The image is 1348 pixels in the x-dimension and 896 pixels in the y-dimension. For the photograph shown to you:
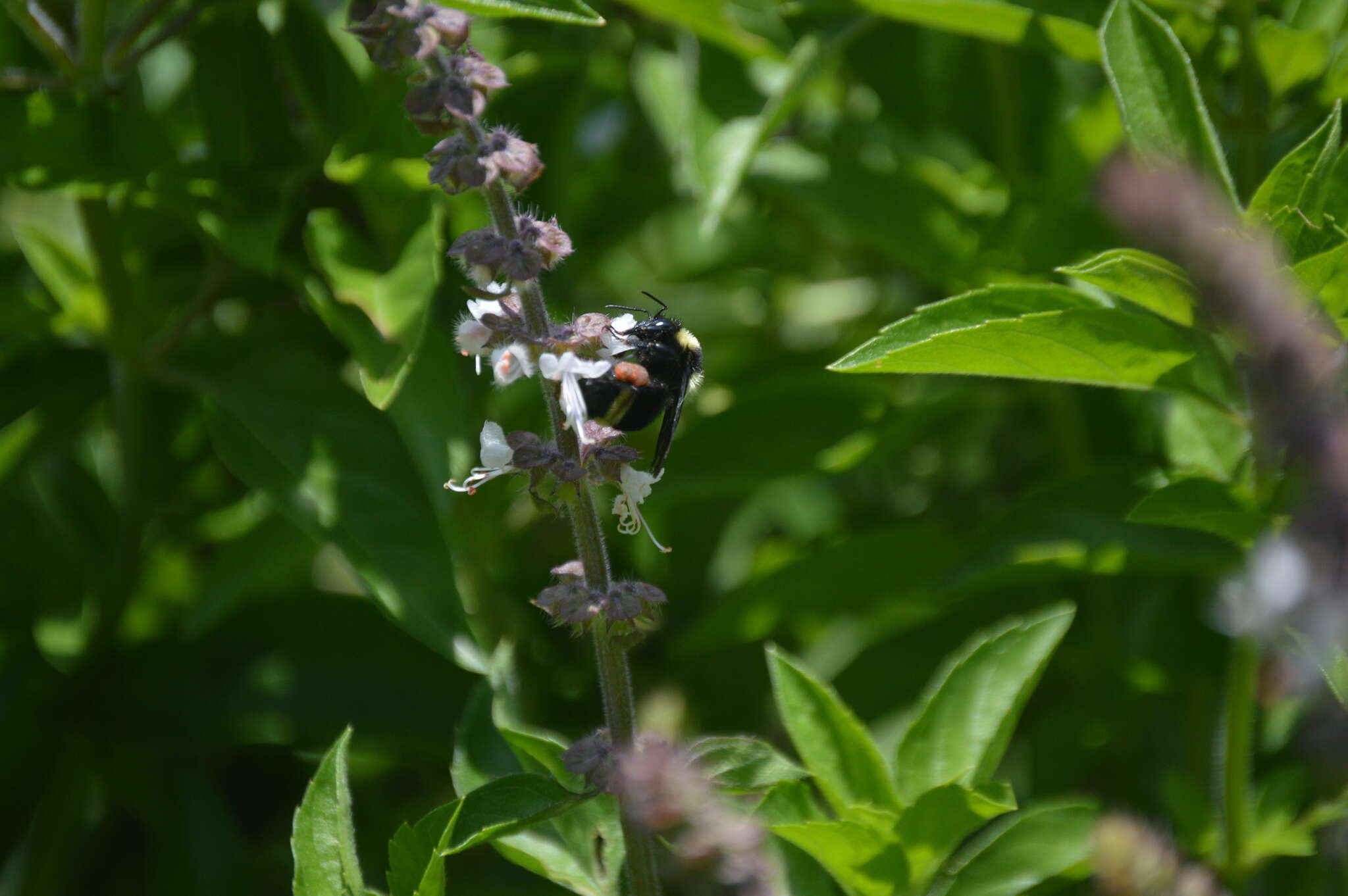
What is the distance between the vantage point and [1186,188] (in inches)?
24.2

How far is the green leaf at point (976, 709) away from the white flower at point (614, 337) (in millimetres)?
497

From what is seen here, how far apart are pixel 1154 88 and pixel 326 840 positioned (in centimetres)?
→ 112

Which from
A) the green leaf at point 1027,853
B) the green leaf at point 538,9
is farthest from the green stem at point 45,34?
the green leaf at point 1027,853

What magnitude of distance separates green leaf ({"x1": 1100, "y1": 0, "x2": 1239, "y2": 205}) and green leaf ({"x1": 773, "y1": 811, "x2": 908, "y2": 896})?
0.74m

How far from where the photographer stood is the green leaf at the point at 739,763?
108cm

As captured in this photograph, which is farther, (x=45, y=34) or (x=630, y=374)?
(x=45, y=34)

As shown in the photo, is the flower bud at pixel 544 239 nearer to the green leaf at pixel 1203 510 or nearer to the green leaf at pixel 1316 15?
the green leaf at pixel 1203 510

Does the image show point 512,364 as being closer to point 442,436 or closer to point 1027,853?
point 442,436

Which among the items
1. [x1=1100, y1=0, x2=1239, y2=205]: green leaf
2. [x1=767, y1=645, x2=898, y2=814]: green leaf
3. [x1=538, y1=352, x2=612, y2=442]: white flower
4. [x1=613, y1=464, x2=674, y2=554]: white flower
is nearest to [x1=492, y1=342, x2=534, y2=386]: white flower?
[x1=538, y1=352, x2=612, y2=442]: white flower

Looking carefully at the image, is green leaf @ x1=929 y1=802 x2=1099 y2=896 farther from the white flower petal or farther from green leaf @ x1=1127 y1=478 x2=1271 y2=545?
the white flower petal

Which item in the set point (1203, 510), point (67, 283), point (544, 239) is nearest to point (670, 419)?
point (544, 239)

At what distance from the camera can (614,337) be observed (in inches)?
41.9

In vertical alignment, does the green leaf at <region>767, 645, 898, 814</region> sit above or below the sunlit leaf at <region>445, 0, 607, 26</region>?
below

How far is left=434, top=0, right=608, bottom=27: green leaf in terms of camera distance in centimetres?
117
